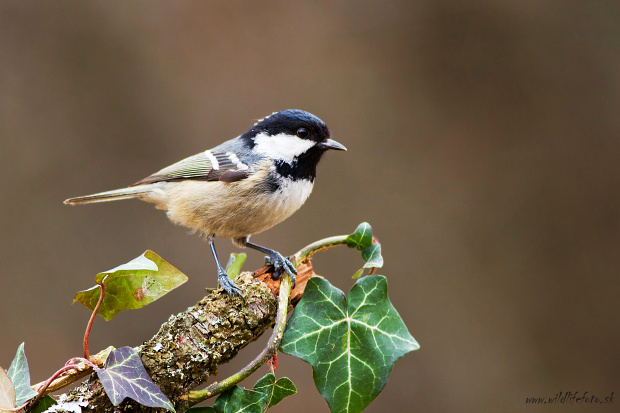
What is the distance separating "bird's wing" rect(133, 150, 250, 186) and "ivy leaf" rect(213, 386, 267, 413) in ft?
2.47

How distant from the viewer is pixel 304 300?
42.6 inches

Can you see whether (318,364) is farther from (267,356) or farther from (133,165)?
(133,165)

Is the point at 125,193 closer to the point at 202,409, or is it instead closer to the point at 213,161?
the point at 213,161

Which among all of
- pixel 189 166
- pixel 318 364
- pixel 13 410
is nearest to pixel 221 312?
pixel 318 364

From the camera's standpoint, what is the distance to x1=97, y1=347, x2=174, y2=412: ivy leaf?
870 mm

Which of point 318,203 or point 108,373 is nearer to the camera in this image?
point 108,373

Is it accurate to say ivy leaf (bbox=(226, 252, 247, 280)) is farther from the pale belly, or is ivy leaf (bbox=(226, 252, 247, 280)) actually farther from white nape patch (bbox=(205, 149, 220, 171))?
white nape patch (bbox=(205, 149, 220, 171))

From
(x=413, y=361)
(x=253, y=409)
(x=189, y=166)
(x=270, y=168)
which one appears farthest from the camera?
(x=413, y=361)

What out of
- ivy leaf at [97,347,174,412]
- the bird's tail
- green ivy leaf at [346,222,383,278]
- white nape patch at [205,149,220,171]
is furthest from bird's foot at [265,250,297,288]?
the bird's tail

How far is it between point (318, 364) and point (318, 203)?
6.53 ft

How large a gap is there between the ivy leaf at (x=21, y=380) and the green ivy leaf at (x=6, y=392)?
0.04 metres

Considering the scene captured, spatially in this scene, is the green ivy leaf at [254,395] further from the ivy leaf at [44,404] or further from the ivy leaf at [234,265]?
the ivy leaf at [234,265]

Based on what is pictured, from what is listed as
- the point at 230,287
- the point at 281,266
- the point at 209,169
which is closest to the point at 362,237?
the point at 281,266

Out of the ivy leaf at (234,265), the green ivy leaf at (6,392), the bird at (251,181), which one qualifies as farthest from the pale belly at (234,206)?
the green ivy leaf at (6,392)
